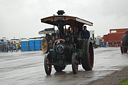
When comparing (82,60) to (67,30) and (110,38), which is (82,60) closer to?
(67,30)

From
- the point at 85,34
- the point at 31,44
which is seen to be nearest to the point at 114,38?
the point at 31,44

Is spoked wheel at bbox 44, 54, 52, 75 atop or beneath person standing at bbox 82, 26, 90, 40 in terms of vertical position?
beneath

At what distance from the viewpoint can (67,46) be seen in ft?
37.1

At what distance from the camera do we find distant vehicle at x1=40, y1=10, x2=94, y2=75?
36.8ft

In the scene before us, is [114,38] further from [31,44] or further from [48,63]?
[48,63]

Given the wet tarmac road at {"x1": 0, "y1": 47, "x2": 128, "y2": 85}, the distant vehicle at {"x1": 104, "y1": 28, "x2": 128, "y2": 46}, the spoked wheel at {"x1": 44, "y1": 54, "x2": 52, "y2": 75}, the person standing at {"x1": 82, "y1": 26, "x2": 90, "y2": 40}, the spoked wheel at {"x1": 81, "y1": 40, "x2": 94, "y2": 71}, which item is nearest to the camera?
the wet tarmac road at {"x1": 0, "y1": 47, "x2": 128, "y2": 85}

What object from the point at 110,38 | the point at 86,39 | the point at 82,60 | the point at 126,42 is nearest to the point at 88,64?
the point at 82,60

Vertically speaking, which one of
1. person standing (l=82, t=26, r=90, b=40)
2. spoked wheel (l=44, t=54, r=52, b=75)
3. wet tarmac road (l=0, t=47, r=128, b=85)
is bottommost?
wet tarmac road (l=0, t=47, r=128, b=85)

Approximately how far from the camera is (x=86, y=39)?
12.8 meters

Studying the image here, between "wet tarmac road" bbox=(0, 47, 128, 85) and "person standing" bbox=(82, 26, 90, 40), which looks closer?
"wet tarmac road" bbox=(0, 47, 128, 85)

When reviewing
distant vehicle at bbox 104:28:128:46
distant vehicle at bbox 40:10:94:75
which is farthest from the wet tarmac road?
distant vehicle at bbox 104:28:128:46

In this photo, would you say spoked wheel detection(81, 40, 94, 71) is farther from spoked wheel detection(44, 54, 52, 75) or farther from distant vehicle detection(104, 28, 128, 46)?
distant vehicle detection(104, 28, 128, 46)

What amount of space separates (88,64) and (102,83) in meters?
3.90

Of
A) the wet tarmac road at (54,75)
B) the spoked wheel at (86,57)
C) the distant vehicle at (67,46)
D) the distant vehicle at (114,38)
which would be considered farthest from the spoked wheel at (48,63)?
the distant vehicle at (114,38)
